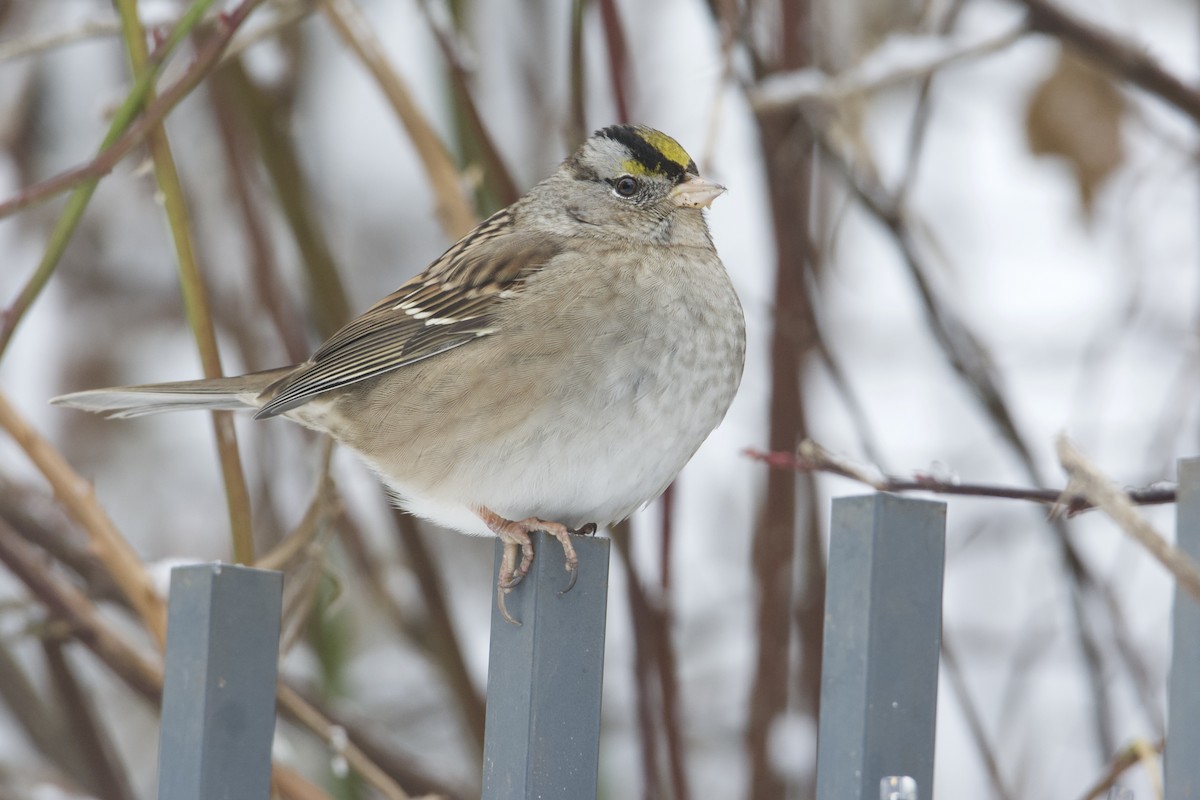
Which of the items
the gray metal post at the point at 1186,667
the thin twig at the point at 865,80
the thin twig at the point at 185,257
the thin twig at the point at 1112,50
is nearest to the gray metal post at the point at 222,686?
the thin twig at the point at 185,257

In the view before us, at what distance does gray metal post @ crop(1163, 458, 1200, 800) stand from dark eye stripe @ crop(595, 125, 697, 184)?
1.24m

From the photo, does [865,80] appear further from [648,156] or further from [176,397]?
[176,397]

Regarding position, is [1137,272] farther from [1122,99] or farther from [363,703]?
[363,703]

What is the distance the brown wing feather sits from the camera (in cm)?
204

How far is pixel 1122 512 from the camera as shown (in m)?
1.03

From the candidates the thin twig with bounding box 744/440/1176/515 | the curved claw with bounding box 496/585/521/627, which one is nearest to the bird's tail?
the curved claw with bounding box 496/585/521/627

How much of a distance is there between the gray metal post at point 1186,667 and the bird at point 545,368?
0.64m

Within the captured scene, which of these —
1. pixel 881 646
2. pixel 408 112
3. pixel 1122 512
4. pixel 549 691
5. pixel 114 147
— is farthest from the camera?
pixel 408 112

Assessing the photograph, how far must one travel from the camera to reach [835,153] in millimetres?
2637

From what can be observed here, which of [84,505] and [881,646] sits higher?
[84,505]

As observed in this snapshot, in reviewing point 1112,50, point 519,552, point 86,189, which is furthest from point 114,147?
point 1112,50

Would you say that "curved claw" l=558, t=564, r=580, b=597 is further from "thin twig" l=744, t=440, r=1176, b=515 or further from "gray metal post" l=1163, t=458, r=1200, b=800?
"gray metal post" l=1163, t=458, r=1200, b=800

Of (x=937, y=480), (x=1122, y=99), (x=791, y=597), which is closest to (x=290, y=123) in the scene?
(x=791, y=597)

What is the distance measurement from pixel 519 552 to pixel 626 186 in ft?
2.83
